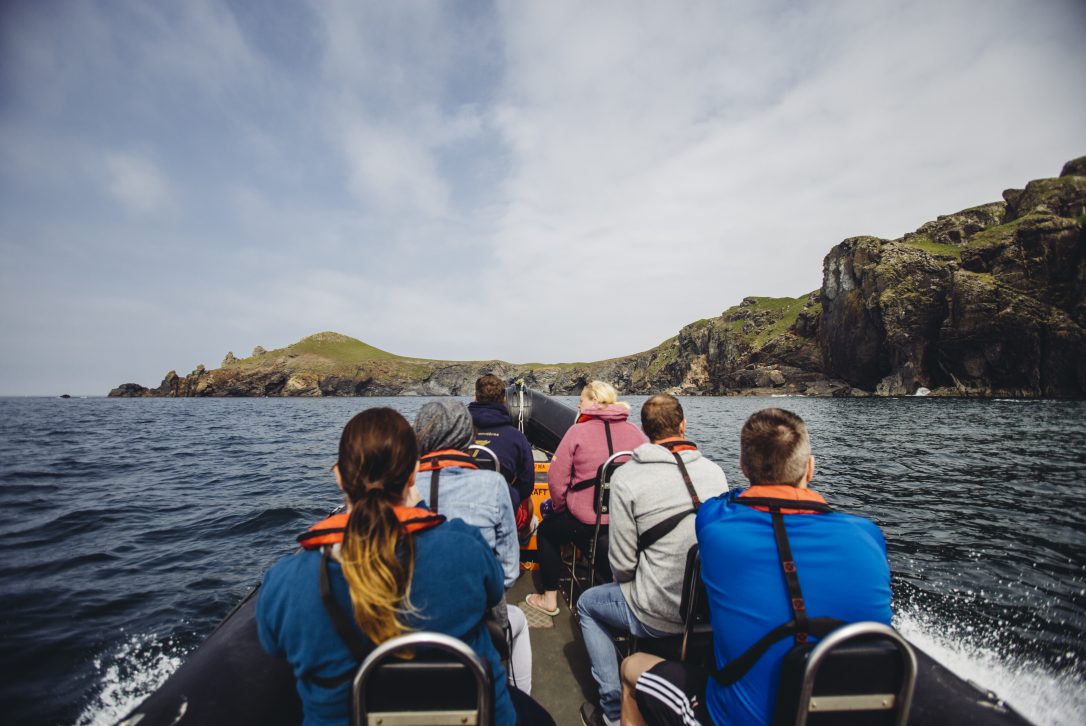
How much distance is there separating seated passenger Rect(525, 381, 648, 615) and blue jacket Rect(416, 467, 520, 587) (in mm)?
1170

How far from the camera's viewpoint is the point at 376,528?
1297mm

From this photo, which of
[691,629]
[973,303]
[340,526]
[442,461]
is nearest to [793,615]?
[691,629]

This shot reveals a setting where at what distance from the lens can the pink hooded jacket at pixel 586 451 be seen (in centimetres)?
357

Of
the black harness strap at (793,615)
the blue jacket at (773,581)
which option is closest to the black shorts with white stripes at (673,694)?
the blue jacket at (773,581)

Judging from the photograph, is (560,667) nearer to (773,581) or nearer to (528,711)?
(528,711)

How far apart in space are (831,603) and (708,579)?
42 cm

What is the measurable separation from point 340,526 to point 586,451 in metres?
2.43

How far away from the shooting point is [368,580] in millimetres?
1267

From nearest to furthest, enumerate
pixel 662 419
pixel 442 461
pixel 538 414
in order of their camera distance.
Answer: pixel 442 461, pixel 662 419, pixel 538 414

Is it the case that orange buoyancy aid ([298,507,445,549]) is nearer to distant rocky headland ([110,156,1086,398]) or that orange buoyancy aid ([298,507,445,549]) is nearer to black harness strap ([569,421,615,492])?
black harness strap ([569,421,615,492])

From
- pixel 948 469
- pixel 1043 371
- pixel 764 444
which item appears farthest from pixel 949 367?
pixel 764 444

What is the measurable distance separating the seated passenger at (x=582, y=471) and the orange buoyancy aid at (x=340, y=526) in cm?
221

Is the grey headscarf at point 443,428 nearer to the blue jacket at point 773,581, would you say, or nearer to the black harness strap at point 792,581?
the blue jacket at point 773,581

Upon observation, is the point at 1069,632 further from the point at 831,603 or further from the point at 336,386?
the point at 336,386
